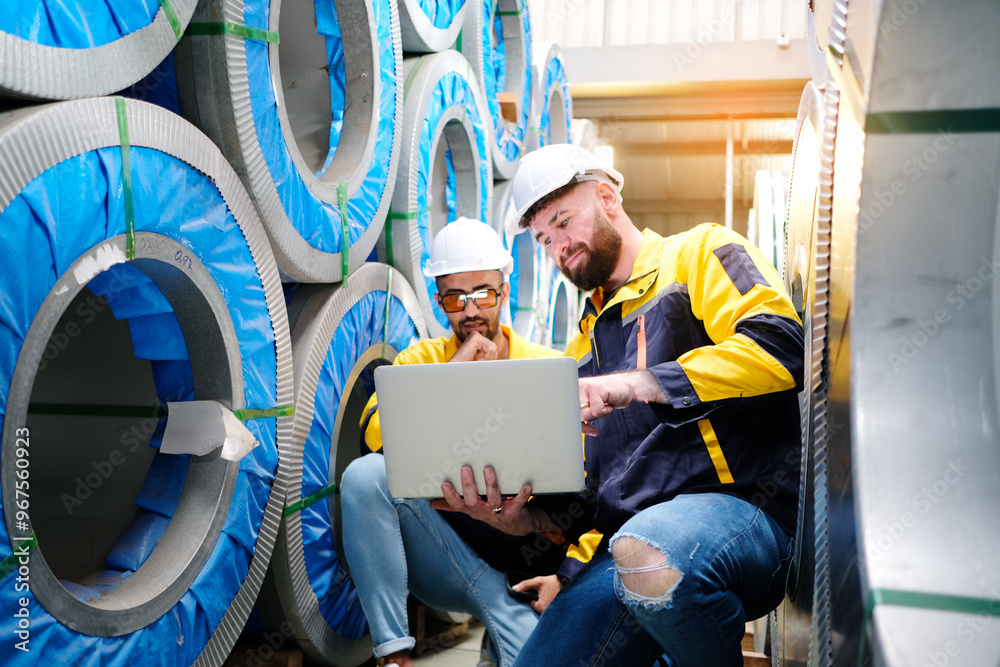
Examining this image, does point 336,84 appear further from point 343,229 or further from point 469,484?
point 469,484

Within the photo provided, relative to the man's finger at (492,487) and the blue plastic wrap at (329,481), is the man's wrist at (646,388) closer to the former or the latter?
the man's finger at (492,487)

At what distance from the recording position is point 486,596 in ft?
7.04

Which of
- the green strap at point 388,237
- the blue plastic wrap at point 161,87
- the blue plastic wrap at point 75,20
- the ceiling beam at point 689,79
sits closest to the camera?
the blue plastic wrap at point 75,20

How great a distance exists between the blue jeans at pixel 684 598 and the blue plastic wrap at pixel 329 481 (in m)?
0.75

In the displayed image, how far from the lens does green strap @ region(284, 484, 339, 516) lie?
2156 mm

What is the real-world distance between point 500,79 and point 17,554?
3.91m

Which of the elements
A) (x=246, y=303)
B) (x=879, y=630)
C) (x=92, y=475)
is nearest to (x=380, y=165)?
(x=246, y=303)

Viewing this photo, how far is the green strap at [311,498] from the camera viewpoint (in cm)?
216

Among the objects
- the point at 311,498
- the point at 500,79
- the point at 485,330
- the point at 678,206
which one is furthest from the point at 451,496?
the point at 678,206

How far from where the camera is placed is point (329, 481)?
2441 mm

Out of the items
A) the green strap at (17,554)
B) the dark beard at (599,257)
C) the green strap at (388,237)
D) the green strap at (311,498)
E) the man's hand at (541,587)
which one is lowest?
the man's hand at (541,587)

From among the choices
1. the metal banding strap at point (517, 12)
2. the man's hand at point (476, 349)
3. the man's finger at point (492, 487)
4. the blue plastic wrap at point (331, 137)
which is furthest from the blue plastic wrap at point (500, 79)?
the man's finger at point (492, 487)

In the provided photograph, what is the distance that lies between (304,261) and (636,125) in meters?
7.69

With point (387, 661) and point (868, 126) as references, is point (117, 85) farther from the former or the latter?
point (387, 661)
